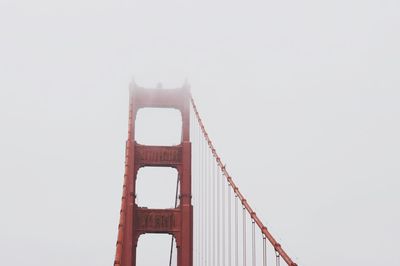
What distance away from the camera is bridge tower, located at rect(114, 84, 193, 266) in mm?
22516

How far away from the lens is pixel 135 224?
74.8 feet

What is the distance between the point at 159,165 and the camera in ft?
77.7

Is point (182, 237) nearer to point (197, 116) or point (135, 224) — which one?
point (135, 224)

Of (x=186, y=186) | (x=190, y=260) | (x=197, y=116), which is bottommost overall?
(x=190, y=260)

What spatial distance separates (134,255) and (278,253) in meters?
10.7

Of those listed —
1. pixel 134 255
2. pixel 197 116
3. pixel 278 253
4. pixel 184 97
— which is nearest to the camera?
pixel 278 253

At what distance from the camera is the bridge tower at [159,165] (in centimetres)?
2252

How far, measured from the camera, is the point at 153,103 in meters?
24.8

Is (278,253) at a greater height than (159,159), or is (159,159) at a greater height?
(159,159)

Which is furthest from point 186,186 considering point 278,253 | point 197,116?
point 278,253

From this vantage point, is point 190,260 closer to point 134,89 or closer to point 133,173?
point 133,173

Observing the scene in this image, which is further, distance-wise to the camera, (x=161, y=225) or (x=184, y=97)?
(x=184, y=97)

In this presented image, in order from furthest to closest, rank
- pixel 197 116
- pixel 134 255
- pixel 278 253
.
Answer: pixel 197 116
pixel 134 255
pixel 278 253

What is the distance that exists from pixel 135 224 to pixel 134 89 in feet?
14.0
